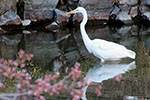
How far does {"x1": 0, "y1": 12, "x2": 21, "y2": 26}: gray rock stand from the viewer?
12.2 meters

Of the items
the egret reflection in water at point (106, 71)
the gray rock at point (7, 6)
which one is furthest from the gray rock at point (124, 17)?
the egret reflection in water at point (106, 71)

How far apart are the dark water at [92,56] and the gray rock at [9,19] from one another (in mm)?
426

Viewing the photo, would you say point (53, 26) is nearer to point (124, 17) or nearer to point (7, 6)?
point (7, 6)

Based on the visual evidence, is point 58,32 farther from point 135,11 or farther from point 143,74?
point 143,74

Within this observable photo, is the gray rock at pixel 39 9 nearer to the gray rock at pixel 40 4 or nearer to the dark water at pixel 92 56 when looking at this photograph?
the gray rock at pixel 40 4

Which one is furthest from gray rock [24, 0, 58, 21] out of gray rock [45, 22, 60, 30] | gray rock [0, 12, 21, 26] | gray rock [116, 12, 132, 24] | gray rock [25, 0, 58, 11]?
gray rock [116, 12, 132, 24]

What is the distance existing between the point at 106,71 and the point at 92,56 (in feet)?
4.60

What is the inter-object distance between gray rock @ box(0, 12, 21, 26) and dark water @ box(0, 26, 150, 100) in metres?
0.43

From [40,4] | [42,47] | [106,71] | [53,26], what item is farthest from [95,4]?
[106,71]

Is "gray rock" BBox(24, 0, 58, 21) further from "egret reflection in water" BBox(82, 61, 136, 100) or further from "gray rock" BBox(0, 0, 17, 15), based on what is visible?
"egret reflection in water" BBox(82, 61, 136, 100)

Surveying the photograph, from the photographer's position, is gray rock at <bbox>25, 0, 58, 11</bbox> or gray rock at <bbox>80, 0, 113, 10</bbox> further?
gray rock at <bbox>80, 0, 113, 10</bbox>

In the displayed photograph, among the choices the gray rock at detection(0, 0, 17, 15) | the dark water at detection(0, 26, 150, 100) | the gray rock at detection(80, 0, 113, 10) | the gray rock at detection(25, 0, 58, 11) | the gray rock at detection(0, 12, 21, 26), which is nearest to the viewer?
the dark water at detection(0, 26, 150, 100)

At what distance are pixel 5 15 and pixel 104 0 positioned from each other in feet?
12.9

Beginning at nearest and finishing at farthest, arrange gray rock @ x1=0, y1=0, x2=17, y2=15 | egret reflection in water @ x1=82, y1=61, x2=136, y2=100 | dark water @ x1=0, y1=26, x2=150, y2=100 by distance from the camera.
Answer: dark water @ x1=0, y1=26, x2=150, y2=100, egret reflection in water @ x1=82, y1=61, x2=136, y2=100, gray rock @ x1=0, y1=0, x2=17, y2=15
